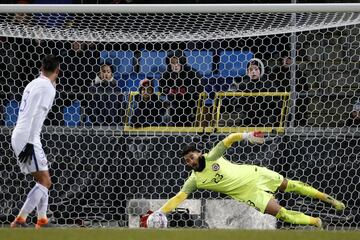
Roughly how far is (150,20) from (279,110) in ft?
5.82

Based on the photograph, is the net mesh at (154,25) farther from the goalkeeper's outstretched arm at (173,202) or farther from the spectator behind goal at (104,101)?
the goalkeeper's outstretched arm at (173,202)

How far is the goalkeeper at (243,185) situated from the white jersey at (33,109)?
2.18m

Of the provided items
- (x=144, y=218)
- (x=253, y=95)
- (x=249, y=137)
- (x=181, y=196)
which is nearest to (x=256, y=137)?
(x=249, y=137)

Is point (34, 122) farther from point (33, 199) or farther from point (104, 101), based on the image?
point (104, 101)

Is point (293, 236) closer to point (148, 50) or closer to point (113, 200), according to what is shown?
point (113, 200)

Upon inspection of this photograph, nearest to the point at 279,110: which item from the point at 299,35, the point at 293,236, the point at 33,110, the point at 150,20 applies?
the point at 299,35

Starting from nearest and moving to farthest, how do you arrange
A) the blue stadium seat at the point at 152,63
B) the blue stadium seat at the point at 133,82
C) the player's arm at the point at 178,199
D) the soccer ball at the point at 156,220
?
the soccer ball at the point at 156,220 < the player's arm at the point at 178,199 < the blue stadium seat at the point at 133,82 < the blue stadium seat at the point at 152,63

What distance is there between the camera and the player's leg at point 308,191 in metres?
9.01

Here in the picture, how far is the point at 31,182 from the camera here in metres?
9.62

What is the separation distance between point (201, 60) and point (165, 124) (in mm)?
1130

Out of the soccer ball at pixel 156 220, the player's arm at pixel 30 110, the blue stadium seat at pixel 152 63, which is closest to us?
the player's arm at pixel 30 110

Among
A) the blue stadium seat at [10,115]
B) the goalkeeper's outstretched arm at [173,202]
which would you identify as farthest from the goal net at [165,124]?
the goalkeeper's outstretched arm at [173,202]

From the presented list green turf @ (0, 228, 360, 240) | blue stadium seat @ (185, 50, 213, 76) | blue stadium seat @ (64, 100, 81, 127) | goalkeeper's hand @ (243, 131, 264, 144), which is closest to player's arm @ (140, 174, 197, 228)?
goalkeeper's hand @ (243, 131, 264, 144)

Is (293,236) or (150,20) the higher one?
(150,20)
